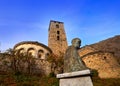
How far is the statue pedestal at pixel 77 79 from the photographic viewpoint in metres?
4.33

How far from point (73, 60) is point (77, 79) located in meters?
0.64

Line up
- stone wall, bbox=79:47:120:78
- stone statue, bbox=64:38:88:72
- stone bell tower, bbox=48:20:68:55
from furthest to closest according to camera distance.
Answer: stone bell tower, bbox=48:20:68:55
stone wall, bbox=79:47:120:78
stone statue, bbox=64:38:88:72

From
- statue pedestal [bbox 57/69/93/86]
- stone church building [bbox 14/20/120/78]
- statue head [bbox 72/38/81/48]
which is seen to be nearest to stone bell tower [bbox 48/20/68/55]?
stone church building [bbox 14/20/120/78]

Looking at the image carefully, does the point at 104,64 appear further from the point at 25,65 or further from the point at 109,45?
the point at 25,65

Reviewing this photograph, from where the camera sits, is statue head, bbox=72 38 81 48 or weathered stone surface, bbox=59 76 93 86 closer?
weathered stone surface, bbox=59 76 93 86

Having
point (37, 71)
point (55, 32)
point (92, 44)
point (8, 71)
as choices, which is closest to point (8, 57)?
point (8, 71)

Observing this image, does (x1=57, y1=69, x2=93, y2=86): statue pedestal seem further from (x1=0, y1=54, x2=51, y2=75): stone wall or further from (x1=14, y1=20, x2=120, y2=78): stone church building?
(x1=0, y1=54, x2=51, y2=75): stone wall

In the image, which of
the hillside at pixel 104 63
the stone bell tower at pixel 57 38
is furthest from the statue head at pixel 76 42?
the stone bell tower at pixel 57 38

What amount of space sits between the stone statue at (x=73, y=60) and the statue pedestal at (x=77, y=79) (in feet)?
0.75

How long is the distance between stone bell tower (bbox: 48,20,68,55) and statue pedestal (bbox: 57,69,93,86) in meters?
45.1

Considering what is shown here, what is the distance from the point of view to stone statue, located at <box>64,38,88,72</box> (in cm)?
476

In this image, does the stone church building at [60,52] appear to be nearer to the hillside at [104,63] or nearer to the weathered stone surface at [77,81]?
the hillside at [104,63]

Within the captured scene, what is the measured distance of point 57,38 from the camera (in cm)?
5238

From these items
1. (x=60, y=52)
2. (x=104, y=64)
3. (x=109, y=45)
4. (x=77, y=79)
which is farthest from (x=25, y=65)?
(x=77, y=79)
